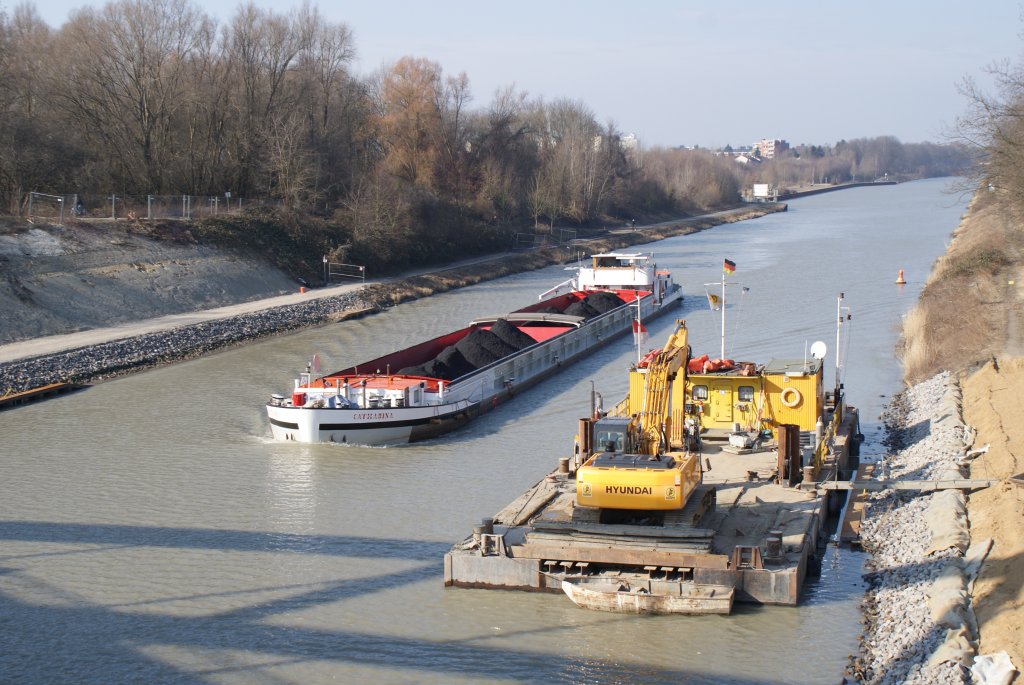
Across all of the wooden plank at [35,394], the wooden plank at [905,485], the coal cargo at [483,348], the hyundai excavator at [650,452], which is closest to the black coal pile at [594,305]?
the coal cargo at [483,348]

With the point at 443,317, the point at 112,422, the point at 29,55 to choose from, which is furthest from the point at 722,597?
the point at 29,55

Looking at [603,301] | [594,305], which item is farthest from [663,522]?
[603,301]

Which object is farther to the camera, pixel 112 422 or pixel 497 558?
pixel 112 422

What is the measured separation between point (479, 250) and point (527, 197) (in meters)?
14.4

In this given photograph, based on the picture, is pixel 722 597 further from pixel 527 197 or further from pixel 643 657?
pixel 527 197

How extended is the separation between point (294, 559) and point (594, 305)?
25.0 meters

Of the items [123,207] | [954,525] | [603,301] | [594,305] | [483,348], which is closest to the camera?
[954,525]

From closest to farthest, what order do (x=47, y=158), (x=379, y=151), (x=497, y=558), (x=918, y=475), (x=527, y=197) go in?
1. (x=497, y=558)
2. (x=918, y=475)
3. (x=47, y=158)
4. (x=379, y=151)
5. (x=527, y=197)

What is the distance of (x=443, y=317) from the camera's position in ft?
142

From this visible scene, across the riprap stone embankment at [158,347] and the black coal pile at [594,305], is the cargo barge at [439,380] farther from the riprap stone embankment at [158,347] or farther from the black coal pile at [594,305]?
the riprap stone embankment at [158,347]

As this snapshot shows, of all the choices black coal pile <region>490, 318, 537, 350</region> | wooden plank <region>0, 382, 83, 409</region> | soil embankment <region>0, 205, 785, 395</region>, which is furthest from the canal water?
soil embankment <region>0, 205, 785, 395</region>

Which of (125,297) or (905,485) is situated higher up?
(125,297)

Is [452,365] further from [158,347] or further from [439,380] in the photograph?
[158,347]

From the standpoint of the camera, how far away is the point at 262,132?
5778cm
